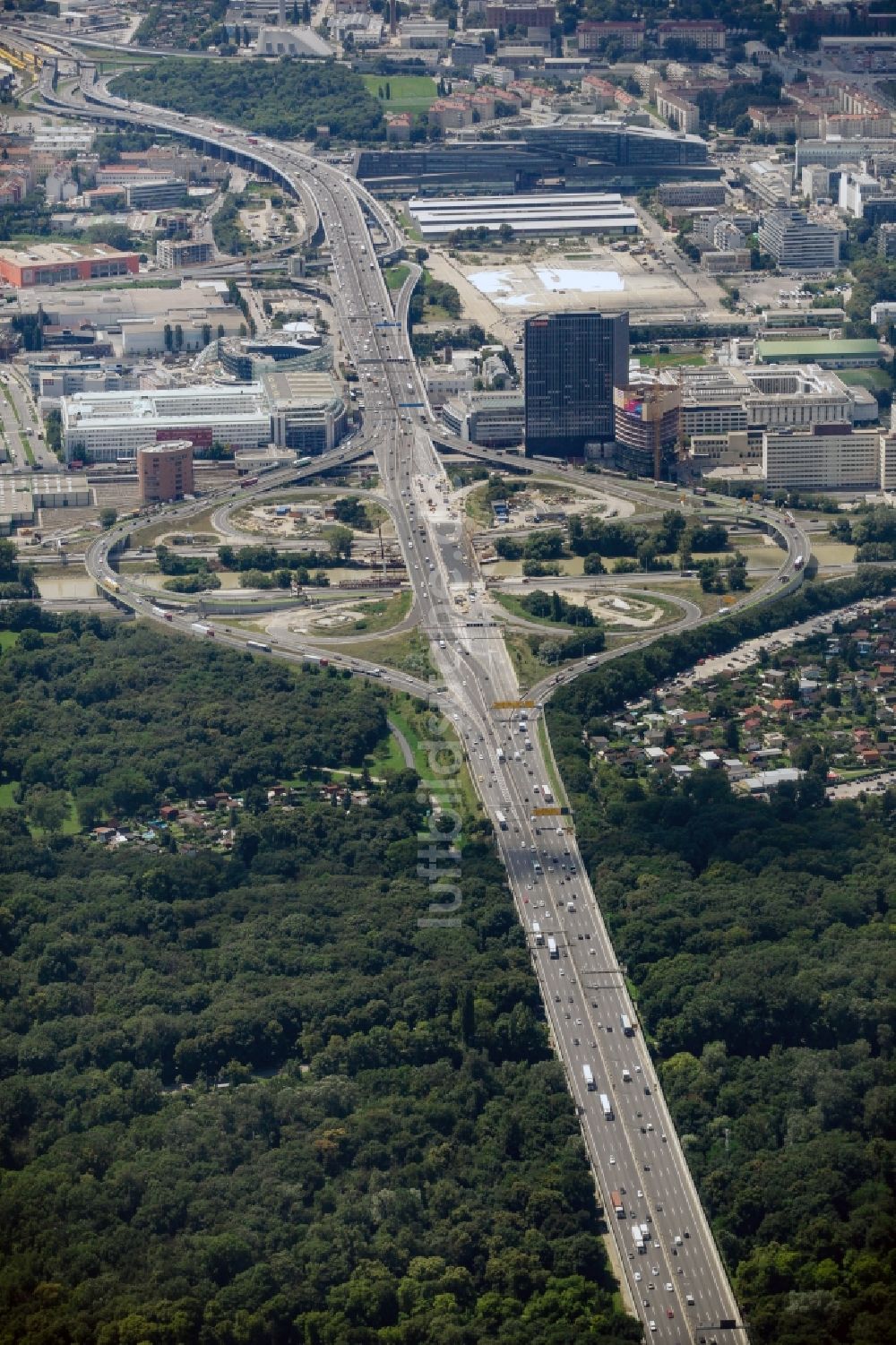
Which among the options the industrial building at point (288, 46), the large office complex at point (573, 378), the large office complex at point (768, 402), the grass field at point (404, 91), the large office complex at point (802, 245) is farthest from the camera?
the industrial building at point (288, 46)

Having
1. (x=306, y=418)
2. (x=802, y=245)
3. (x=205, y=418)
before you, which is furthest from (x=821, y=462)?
(x=802, y=245)

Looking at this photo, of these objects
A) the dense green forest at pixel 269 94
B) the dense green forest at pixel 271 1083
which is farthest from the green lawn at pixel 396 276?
the dense green forest at pixel 271 1083

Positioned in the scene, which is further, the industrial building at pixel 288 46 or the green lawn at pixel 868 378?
the industrial building at pixel 288 46

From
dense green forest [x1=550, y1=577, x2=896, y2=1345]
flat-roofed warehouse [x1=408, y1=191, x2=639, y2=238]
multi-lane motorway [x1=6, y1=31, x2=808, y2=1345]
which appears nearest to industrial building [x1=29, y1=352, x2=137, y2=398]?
multi-lane motorway [x1=6, y1=31, x2=808, y2=1345]

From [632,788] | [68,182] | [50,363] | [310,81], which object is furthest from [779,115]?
[632,788]

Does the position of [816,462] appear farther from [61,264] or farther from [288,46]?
[288,46]

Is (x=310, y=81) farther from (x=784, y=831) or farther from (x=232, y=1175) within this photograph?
(x=232, y=1175)

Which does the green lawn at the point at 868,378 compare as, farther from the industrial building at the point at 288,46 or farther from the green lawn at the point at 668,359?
the industrial building at the point at 288,46

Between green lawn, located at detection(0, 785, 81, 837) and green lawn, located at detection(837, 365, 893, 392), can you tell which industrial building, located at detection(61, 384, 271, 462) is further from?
green lawn, located at detection(0, 785, 81, 837)
